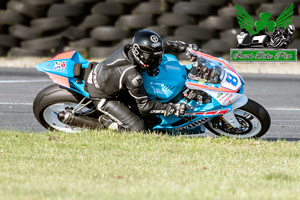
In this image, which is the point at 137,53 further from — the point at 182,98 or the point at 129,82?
the point at 182,98

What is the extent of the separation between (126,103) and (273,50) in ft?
26.4

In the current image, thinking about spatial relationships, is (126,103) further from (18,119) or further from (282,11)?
(282,11)

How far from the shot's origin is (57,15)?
1340cm

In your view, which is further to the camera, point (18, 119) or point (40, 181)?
point (18, 119)

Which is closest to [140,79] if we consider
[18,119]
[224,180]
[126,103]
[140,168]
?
[126,103]

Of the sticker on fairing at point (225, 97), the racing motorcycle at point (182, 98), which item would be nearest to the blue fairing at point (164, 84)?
the racing motorcycle at point (182, 98)

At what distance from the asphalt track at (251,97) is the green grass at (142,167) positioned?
941 mm

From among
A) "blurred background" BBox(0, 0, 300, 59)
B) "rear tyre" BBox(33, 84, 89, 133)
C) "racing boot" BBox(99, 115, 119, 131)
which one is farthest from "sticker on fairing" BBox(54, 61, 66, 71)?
"blurred background" BBox(0, 0, 300, 59)

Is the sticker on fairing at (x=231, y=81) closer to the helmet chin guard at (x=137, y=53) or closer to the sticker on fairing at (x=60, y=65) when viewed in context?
the helmet chin guard at (x=137, y=53)

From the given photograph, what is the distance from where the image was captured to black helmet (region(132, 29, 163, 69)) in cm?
Result: 582

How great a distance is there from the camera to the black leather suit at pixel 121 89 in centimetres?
599

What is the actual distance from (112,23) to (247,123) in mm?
7762

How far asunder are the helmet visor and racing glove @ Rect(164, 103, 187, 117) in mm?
517

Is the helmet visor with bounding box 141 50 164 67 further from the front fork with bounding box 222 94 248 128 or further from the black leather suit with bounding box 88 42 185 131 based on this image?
the front fork with bounding box 222 94 248 128
